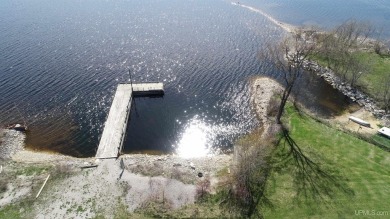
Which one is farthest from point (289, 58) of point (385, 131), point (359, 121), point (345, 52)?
point (345, 52)

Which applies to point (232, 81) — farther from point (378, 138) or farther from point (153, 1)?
point (153, 1)

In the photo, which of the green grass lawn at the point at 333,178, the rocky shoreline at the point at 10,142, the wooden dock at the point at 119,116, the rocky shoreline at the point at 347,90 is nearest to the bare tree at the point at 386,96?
the rocky shoreline at the point at 347,90

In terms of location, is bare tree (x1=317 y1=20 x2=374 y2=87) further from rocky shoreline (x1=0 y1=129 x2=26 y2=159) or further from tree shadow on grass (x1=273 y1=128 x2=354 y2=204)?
rocky shoreline (x1=0 y1=129 x2=26 y2=159)

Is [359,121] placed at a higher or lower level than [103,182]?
higher

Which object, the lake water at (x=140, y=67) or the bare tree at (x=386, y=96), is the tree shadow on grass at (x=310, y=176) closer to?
the lake water at (x=140, y=67)

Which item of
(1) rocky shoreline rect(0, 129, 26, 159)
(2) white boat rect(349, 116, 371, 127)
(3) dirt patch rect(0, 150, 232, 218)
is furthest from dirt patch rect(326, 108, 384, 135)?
(1) rocky shoreline rect(0, 129, 26, 159)

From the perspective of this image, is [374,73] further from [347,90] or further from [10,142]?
[10,142]
